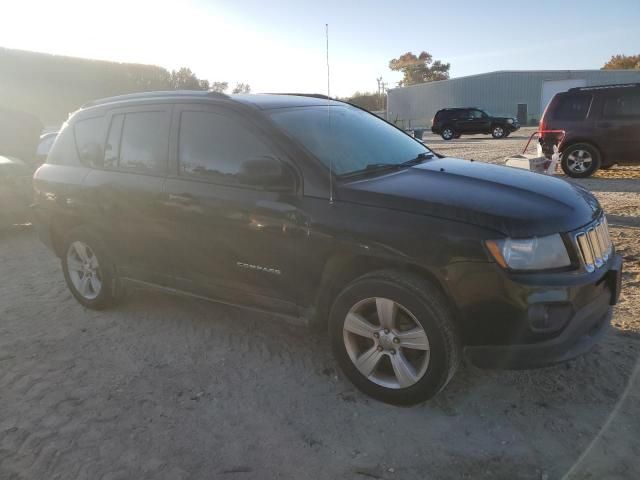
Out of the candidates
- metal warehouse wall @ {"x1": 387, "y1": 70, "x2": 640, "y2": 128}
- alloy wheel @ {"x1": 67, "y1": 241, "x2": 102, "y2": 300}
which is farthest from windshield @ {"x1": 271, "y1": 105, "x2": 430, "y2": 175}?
metal warehouse wall @ {"x1": 387, "y1": 70, "x2": 640, "y2": 128}

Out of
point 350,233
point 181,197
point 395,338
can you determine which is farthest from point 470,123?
point 395,338

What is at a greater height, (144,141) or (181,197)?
(144,141)

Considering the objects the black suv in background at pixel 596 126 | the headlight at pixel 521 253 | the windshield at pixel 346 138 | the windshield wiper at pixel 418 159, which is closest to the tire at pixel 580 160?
the black suv in background at pixel 596 126

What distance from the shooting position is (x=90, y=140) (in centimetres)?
435

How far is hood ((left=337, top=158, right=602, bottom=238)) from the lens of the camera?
2.58m

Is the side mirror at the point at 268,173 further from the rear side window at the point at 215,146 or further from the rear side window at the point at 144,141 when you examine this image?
the rear side window at the point at 144,141

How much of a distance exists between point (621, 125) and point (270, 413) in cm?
988

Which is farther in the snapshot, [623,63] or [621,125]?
[623,63]

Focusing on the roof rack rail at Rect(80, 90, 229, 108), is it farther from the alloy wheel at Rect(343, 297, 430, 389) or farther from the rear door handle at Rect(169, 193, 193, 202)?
the alloy wheel at Rect(343, 297, 430, 389)

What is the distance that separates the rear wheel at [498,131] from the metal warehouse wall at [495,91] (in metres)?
10.2

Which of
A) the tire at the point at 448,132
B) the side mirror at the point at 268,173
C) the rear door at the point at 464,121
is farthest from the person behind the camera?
the tire at the point at 448,132

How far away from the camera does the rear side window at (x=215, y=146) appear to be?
10.9ft

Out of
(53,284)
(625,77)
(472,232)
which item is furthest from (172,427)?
(625,77)

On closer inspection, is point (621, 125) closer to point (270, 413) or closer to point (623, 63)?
point (270, 413)
